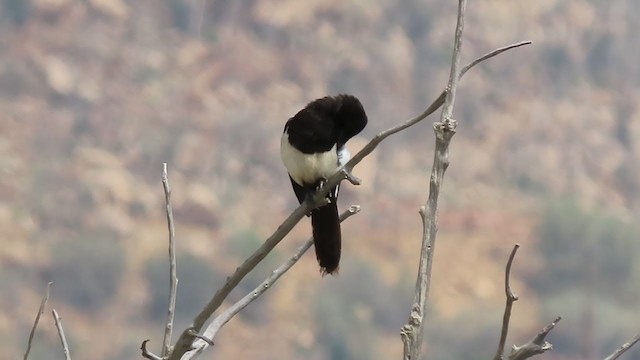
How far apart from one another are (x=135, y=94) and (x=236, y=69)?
0.35 metres

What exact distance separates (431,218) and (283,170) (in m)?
2.44

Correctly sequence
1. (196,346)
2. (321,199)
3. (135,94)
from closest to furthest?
(196,346) → (321,199) → (135,94)

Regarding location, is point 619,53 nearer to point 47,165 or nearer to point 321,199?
point 47,165

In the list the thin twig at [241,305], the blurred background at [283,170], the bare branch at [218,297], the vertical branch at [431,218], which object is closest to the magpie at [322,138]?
the thin twig at [241,305]

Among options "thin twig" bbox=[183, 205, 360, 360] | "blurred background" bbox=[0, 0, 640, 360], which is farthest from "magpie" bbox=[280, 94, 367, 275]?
"blurred background" bbox=[0, 0, 640, 360]

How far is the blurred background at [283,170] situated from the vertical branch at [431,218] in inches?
85.1

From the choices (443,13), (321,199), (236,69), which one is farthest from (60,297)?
(321,199)

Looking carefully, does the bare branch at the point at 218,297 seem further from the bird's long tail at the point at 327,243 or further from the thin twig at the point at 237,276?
the bird's long tail at the point at 327,243

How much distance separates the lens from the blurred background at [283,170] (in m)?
2.90

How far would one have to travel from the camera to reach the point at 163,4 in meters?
3.17

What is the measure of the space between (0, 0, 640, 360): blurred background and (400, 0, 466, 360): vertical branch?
7.09ft

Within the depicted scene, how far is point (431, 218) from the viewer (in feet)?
2.10

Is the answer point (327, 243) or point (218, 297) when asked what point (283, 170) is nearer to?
point (327, 243)

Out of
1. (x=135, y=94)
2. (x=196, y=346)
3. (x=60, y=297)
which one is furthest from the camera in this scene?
(x=135, y=94)
